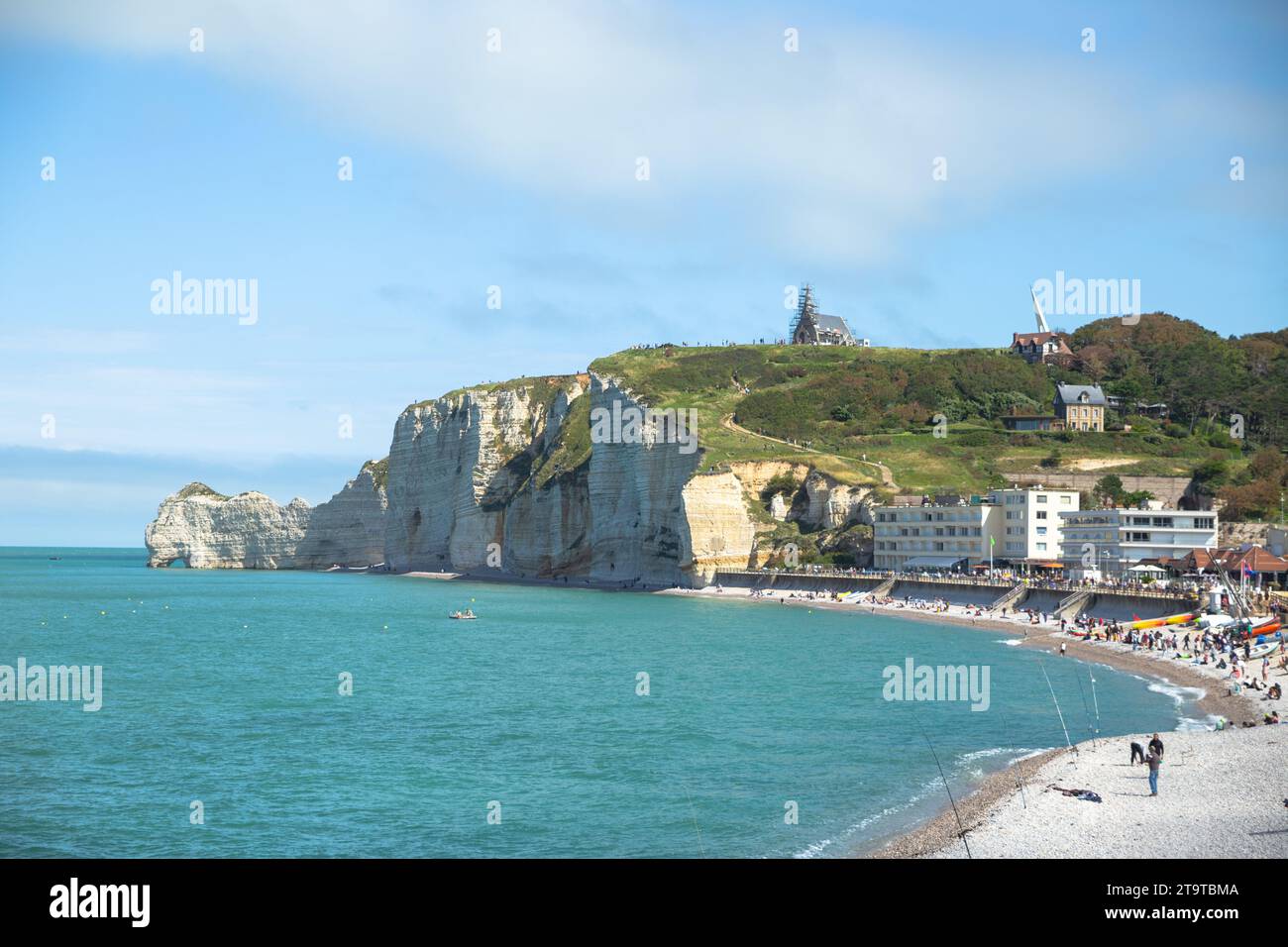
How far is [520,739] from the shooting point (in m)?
37.8

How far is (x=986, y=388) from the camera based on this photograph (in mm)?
144375

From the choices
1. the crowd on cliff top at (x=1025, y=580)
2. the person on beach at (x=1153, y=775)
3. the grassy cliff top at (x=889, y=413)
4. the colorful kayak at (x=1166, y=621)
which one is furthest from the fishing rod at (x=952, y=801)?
the grassy cliff top at (x=889, y=413)

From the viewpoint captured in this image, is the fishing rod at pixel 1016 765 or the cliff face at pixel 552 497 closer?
the fishing rod at pixel 1016 765

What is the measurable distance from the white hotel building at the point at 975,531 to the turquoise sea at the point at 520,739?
2331 centimetres

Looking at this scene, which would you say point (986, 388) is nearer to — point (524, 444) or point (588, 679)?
point (524, 444)

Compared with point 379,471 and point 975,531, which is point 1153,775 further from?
point 379,471

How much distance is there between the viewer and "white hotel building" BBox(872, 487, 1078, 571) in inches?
3669

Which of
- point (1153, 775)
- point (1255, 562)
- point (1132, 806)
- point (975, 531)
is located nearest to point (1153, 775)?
point (1153, 775)

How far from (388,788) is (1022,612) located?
57252 millimetres

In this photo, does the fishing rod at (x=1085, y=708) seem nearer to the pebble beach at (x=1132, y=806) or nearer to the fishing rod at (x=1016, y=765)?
the pebble beach at (x=1132, y=806)

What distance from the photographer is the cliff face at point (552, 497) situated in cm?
11269

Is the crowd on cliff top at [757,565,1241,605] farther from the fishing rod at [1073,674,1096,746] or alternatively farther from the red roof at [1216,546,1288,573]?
the fishing rod at [1073,674,1096,746]
